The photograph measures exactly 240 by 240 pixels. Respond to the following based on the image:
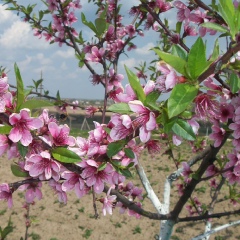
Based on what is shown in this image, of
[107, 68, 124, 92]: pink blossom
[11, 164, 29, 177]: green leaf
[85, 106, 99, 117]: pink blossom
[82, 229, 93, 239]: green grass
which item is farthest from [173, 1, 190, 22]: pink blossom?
[82, 229, 93, 239]: green grass

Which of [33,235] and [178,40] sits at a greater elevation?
[178,40]

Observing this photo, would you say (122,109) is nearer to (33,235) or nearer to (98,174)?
(98,174)

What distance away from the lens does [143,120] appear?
966mm

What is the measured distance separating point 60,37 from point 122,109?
8.61 ft

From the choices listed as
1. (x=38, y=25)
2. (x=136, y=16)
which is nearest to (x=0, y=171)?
(x=38, y=25)

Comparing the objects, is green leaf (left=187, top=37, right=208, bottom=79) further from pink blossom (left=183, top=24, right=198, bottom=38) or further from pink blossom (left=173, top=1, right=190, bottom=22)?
pink blossom (left=183, top=24, right=198, bottom=38)

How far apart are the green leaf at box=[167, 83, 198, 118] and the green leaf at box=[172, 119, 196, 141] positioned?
125mm

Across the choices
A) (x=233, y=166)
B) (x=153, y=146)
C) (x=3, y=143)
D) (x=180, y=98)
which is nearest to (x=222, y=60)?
(x=180, y=98)

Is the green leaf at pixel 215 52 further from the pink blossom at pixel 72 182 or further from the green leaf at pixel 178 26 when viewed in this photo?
the green leaf at pixel 178 26

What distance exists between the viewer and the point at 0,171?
35.2 ft

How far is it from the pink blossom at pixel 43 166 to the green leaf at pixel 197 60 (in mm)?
598

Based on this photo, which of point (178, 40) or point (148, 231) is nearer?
point (178, 40)

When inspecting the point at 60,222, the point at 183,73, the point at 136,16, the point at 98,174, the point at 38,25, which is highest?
the point at 183,73

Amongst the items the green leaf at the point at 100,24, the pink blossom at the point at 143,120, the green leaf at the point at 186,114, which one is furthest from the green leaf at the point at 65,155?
the green leaf at the point at 100,24
